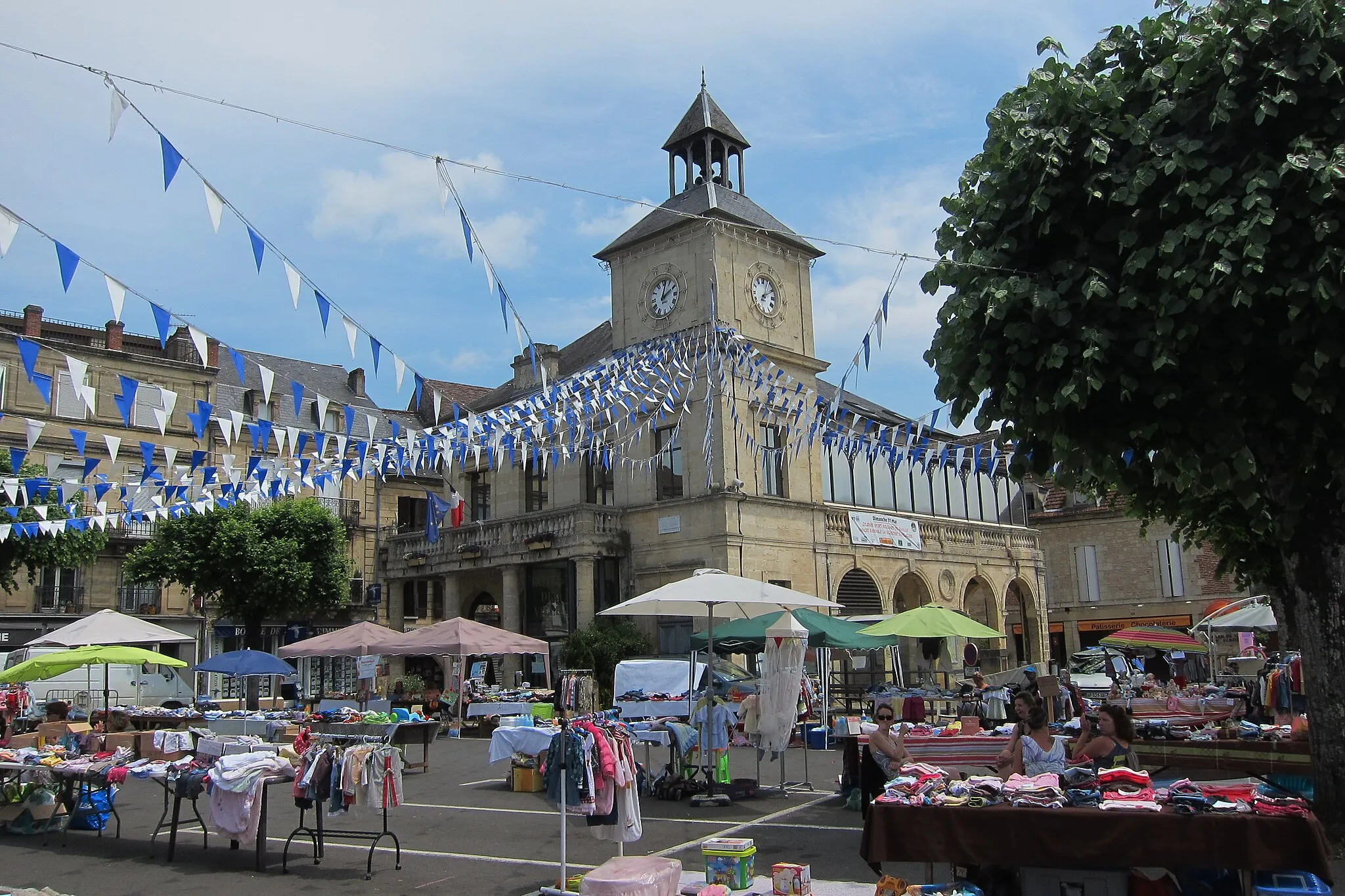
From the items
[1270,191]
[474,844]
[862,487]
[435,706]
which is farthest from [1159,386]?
[862,487]

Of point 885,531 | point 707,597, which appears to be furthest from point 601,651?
point 707,597

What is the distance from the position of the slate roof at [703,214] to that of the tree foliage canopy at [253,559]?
1235 cm

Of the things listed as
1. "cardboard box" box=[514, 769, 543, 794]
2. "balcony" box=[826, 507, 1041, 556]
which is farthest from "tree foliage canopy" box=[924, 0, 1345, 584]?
"balcony" box=[826, 507, 1041, 556]

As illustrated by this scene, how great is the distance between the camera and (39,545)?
1062 inches

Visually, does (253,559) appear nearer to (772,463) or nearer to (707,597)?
(772,463)

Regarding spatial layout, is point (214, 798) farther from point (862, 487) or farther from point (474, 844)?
point (862, 487)

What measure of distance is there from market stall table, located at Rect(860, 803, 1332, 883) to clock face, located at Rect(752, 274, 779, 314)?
73.6ft

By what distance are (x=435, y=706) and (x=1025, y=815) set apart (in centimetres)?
1794

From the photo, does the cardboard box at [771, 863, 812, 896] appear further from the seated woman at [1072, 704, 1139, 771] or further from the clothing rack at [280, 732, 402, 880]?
the clothing rack at [280, 732, 402, 880]

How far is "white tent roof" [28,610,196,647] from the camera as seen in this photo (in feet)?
56.9

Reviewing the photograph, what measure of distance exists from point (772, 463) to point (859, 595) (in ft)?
15.6

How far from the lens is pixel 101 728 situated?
56.1ft

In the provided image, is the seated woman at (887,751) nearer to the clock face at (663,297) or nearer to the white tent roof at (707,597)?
the white tent roof at (707,597)

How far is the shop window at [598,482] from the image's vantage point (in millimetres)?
29672
